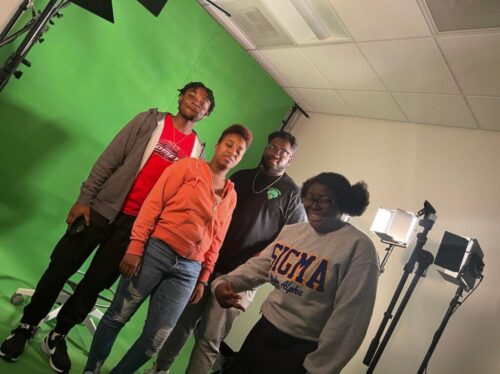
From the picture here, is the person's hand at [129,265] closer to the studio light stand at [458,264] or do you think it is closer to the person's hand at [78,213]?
the person's hand at [78,213]

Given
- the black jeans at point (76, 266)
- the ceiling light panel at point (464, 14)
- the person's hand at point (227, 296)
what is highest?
the ceiling light panel at point (464, 14)

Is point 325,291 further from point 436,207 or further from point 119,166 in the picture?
point 436,207

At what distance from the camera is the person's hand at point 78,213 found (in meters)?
1.65

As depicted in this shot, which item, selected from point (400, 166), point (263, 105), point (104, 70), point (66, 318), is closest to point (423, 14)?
point (400, 166)

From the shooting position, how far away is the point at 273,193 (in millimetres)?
2064

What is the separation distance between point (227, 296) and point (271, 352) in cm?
26

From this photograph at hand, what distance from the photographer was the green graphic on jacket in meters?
2.06

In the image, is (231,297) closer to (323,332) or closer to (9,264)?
(323,332)

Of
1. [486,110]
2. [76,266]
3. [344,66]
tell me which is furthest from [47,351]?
[486,110]

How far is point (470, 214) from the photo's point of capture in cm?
266

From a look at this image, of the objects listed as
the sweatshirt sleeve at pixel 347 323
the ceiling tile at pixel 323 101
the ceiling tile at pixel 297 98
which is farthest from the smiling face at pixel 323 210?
the ceiling tile at pixel 297 98

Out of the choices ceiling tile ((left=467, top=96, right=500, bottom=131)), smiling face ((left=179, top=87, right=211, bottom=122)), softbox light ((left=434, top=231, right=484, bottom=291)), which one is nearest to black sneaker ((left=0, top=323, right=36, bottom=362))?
smiling face ((left=179, top=87, right=211, bottom=122))

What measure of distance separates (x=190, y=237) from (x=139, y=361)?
0.64 m

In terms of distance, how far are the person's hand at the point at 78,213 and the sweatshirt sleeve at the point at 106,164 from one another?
0.08 feet
